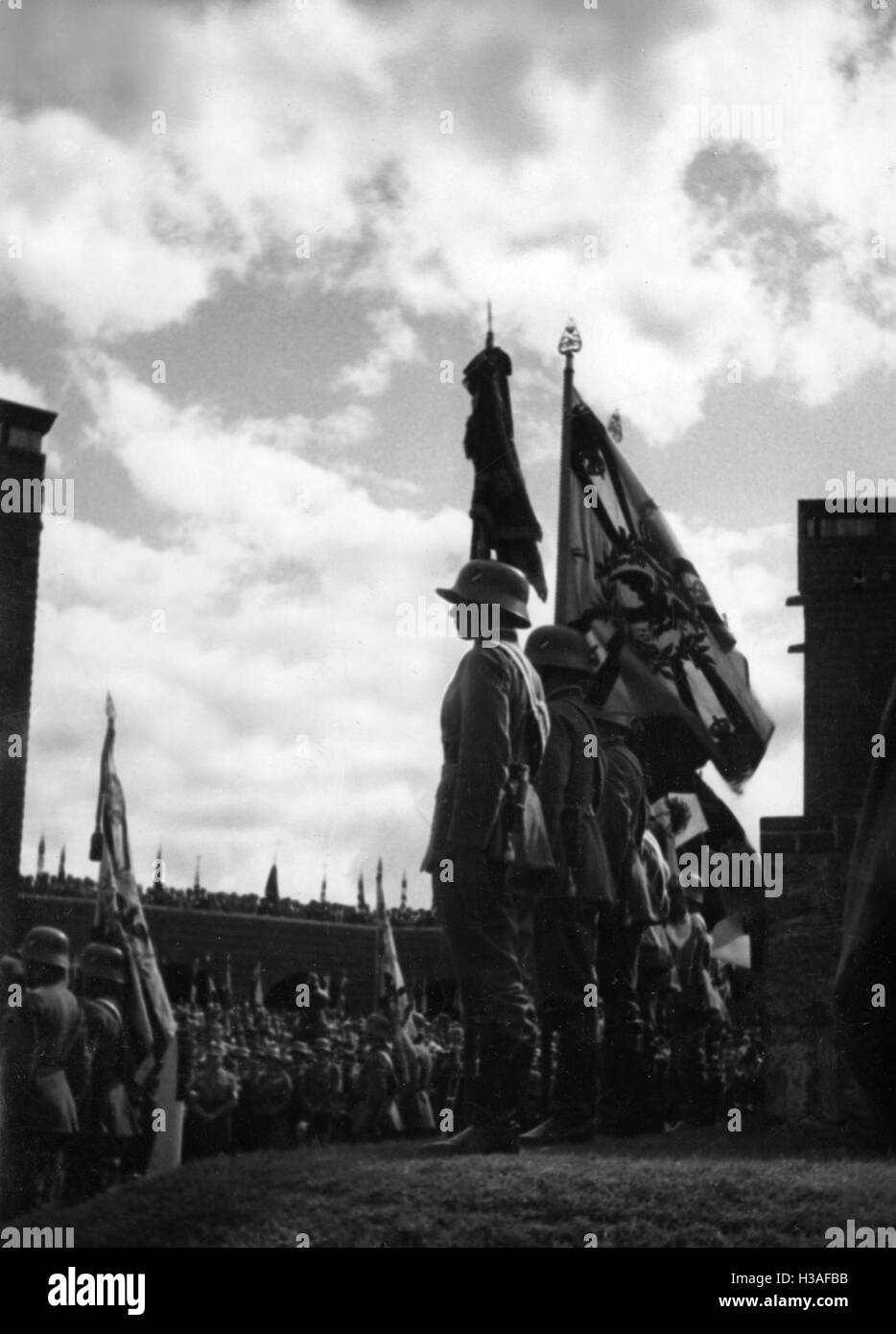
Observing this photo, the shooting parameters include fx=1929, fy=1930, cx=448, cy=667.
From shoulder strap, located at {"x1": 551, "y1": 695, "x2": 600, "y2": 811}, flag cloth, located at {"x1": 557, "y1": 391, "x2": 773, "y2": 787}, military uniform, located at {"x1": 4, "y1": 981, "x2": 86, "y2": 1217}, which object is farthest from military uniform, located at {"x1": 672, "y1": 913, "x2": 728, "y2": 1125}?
military uniform, located at {"x1": 4, "y1": 981, "x2": 86, "y2": 1217}

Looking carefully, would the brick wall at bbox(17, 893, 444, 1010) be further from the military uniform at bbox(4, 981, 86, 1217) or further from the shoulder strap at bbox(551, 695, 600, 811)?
the shoulder strap at bbox(551, 695, 600, 811)

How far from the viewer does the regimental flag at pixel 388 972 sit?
13906 millimetres

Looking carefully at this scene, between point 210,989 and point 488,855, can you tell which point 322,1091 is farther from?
point 488,855

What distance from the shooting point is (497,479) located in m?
11.8

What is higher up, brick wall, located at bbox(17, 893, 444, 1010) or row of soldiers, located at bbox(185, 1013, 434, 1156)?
brick wall, located at bbox(17, 893, 444, 1010)

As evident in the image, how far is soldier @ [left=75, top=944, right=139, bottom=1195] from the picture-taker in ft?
33.0

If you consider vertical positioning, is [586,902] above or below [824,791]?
below

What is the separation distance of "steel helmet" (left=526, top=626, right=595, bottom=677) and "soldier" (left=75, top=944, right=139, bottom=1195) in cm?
286

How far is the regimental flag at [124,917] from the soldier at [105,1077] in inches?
3.8

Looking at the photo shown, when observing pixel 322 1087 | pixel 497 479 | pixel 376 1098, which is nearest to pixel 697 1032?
pixel 376 1098

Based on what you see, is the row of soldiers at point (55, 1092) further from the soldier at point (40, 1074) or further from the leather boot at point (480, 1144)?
the leather boot at point (480, 1144)

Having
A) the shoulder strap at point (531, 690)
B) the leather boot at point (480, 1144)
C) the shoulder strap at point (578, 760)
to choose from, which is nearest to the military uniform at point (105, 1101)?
the leather boot at point (480, 1144)

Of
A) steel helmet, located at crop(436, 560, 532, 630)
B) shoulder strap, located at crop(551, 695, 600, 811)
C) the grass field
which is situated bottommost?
the grass field

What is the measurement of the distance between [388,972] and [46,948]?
4.62 m
